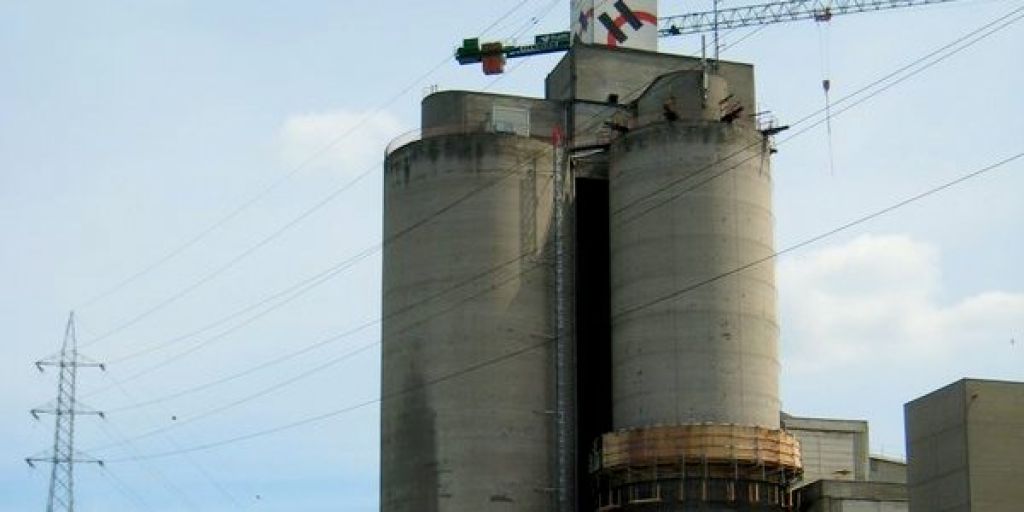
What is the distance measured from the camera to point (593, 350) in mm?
95812

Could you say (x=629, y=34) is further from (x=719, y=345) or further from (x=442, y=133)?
(x=719, y=345)

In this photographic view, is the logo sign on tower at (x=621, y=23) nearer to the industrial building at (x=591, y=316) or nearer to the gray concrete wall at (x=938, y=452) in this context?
the industrial building at (x=591, y=316)

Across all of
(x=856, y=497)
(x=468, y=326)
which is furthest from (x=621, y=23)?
(x=856, y=497)

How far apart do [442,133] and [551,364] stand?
13.8 m

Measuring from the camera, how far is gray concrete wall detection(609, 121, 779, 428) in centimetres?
8794

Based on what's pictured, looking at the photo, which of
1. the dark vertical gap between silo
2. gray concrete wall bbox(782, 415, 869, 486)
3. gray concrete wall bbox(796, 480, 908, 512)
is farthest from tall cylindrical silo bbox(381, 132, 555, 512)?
gray concrete wall bbox(782, 415, 869, 486)

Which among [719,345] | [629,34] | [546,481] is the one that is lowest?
[546,481]

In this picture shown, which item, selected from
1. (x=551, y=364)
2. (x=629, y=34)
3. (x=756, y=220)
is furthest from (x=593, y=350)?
(x=629, y=34)

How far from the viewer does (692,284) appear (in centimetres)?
8888

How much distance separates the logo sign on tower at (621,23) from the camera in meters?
106

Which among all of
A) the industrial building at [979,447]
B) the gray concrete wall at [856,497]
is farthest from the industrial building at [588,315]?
the industrial building at [979,447]

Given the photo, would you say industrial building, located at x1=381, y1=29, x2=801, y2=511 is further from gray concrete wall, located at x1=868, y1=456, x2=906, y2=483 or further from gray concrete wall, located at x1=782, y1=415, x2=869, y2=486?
gray concrete wall, located at x1=868, y1=456, x2=906, y2=483

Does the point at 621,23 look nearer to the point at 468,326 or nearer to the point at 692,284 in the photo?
the point at 692,284

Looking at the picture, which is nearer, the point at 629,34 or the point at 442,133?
the point at 442,133
